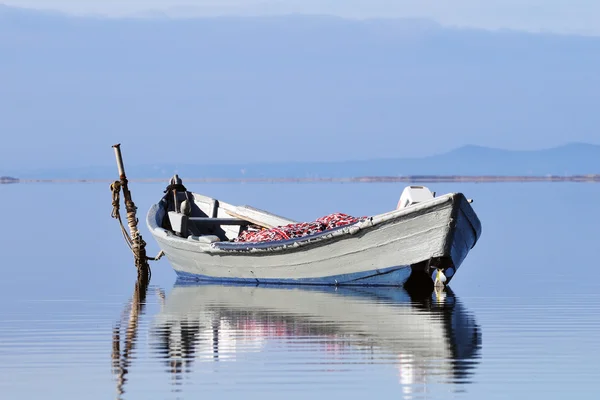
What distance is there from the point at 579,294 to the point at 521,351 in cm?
786

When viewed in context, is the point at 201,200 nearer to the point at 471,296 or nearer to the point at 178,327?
the point at 471,296

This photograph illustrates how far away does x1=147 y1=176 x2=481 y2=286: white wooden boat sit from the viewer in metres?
23.1

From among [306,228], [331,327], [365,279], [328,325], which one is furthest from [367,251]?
[331,327]

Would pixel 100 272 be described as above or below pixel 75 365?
above

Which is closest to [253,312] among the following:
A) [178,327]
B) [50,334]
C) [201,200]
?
[178,327]

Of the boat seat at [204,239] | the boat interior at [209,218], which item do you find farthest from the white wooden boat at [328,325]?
the boat interior at [209,218]

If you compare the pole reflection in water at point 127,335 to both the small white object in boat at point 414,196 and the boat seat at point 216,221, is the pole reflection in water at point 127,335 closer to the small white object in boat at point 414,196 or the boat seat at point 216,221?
the boat seat at point 216,221

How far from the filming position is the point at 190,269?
27.3m

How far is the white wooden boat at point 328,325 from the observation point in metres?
16.0

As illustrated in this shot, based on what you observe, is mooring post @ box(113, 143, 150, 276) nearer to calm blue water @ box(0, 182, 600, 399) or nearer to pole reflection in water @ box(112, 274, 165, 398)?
calm blue water @ box(0, 182, 600, 399)

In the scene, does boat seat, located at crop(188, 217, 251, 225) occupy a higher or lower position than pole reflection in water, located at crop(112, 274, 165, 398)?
higher

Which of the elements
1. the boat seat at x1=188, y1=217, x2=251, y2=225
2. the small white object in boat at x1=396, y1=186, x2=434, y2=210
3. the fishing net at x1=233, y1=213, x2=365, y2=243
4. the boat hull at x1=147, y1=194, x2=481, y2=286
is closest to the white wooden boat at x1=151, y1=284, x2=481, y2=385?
the boat hull at x1=147, y1=194, x2=481, y2=286

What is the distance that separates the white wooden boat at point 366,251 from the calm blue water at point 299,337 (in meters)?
0.53

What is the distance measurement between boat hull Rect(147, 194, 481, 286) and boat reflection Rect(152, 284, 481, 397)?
326 mm
